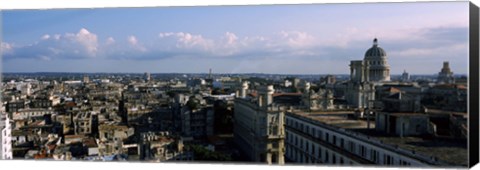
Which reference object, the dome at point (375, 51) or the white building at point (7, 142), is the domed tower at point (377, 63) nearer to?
the dome at point (375, 51)

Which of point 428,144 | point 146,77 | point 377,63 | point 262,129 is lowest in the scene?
point 262,129

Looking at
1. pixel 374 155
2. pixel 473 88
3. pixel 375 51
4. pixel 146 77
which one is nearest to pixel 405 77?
pixel 375 51

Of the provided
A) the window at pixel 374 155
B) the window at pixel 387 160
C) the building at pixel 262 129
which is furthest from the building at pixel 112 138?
the window at pixel 387 160

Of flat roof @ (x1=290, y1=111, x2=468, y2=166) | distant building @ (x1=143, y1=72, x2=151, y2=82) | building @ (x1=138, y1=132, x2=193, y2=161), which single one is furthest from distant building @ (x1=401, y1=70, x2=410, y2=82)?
distant building @ (x1=143, y1=72, x2=151, y2=82)

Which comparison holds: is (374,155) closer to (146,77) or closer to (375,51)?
(375,51)

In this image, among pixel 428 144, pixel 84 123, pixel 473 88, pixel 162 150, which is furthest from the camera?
pixel 84 123

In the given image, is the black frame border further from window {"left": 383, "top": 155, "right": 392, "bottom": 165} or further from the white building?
the white building

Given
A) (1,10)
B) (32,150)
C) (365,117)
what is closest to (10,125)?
(32,150)
